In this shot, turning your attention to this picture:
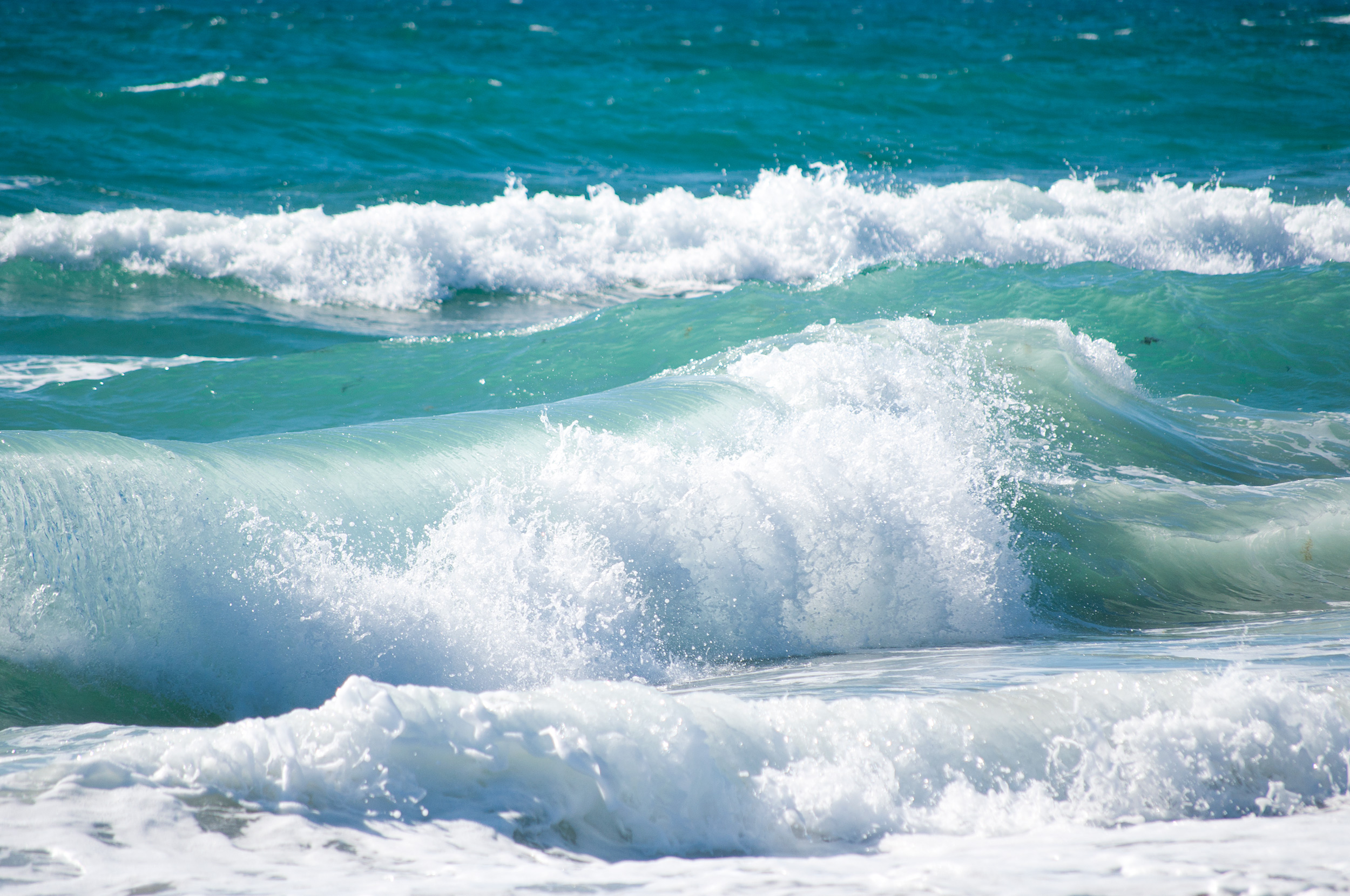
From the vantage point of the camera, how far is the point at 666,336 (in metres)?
8.23

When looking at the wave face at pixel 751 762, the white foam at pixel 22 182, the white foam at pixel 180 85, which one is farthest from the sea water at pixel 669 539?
the white foam at pixel 180 85

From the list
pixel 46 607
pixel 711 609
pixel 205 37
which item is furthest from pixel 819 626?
pixel 205 37

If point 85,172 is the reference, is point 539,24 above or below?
above

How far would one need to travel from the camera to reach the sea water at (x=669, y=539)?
7.23 feet

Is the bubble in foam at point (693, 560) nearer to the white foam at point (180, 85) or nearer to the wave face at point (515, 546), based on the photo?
the wave face at point (515, 546)

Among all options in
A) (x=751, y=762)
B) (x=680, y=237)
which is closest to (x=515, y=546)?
(x=751, y=762)

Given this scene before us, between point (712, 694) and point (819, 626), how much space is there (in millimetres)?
1474

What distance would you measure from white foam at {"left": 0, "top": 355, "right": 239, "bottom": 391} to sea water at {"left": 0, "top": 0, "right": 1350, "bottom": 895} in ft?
0.20

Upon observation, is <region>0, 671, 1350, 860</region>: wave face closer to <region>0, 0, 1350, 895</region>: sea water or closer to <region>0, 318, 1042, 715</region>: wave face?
<region>0, 0, 1350, 895</region>: sea water

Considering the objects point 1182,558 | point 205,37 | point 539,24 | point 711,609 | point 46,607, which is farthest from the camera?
point 539,24

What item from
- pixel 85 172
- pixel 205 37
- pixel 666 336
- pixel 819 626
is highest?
pixel 205 37

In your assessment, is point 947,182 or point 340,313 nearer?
point 340,313

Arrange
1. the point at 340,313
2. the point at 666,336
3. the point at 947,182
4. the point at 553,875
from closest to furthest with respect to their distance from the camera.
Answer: the point at 553,875 < the point at 666,336 < the point at 340,313 < the point at 947,182

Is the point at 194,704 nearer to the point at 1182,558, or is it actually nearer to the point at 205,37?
the point at 1182,558
